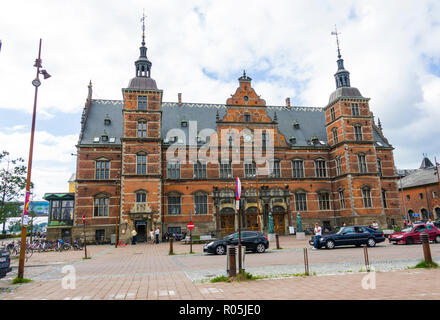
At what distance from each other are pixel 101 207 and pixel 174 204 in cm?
802

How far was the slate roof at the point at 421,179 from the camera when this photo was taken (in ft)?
169

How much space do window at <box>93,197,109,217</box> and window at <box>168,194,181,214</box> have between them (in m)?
6.96

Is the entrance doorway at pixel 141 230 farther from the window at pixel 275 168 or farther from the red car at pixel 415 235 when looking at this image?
the red car at pixel 415 235

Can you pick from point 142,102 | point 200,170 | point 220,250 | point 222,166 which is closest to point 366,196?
point 222,166

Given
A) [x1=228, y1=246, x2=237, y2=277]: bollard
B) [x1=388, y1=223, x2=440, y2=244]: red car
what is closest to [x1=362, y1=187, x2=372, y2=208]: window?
[x1=388, y1=223, x2=440, y2=244]: red car

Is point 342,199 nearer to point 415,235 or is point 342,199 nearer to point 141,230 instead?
point 415,235

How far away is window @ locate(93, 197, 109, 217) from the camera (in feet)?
108

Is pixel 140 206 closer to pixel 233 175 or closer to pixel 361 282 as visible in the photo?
pixel 233 175

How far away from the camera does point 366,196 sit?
36.0 metres

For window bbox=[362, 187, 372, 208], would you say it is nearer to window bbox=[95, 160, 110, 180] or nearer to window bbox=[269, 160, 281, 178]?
window bbox=[269, 160, 281, 178]

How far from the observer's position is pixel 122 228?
31.0 m

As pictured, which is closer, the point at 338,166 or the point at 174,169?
the point at 174,169

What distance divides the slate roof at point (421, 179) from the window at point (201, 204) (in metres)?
40.6
